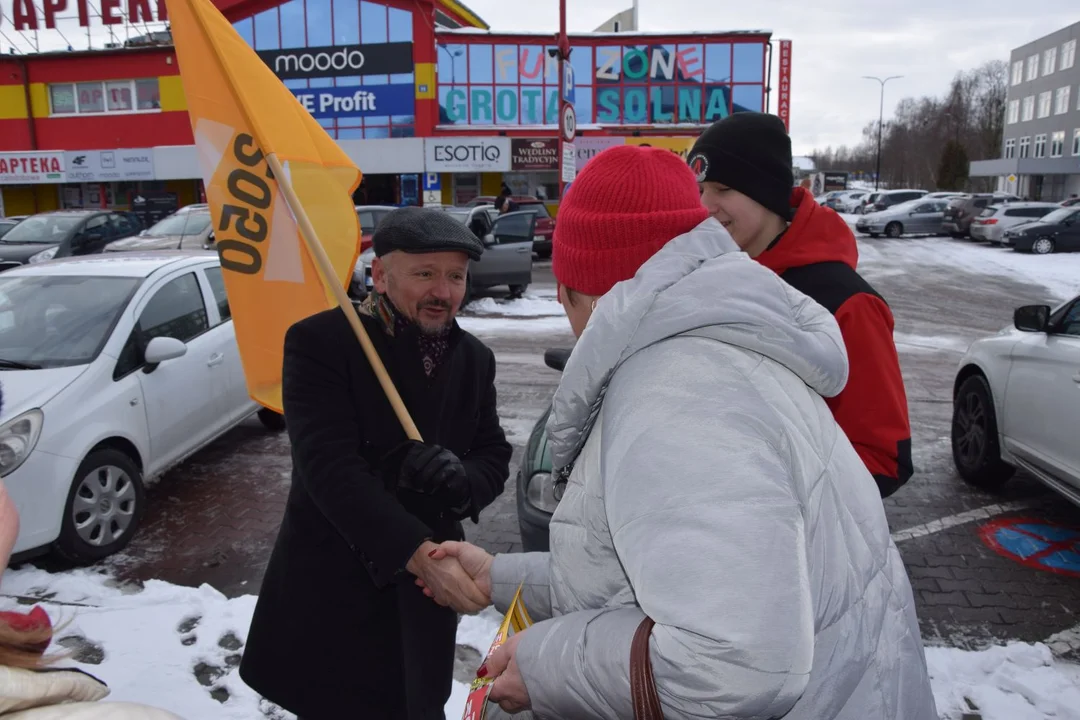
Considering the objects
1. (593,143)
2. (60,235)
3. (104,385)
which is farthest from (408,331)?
(593,143)

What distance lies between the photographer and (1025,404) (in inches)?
207

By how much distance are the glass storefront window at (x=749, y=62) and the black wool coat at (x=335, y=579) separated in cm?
3129

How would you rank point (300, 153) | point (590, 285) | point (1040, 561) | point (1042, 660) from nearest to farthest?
point (590, 285) → point (300, 153) → point (1042, 660) → point (1040, 561)

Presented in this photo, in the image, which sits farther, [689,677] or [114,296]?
[114,296]

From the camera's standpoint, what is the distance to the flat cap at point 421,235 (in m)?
2.44

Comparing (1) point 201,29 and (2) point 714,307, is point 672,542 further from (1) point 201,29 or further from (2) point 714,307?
(1) point 201,29

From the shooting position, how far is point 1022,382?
17.5 feet

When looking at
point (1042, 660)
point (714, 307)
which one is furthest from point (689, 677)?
point (1042, 660)

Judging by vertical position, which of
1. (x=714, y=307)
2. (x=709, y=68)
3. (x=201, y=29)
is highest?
(x=709, y=68)

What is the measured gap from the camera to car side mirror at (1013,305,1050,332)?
512 centimetres

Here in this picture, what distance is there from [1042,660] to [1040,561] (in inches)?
53.3

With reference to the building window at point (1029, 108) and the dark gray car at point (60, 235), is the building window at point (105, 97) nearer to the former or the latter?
the dark gray car at point (60, 235)

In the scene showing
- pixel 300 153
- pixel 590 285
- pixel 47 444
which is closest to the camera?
pixel 590 285

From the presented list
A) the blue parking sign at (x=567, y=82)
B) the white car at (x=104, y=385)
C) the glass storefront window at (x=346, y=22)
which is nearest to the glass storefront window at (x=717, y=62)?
the glass storefront window at (x=346, y=22)
